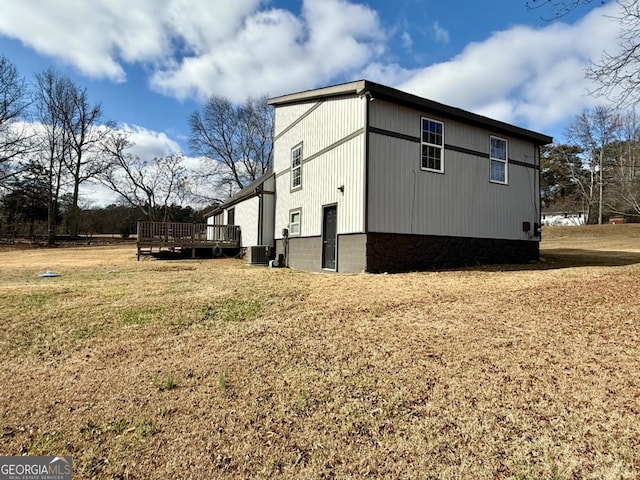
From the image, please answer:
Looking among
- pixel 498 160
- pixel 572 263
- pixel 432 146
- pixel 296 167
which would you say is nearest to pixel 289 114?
pixel 296 167

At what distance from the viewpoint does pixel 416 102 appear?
968 cm

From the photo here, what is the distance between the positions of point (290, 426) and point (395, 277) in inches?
246

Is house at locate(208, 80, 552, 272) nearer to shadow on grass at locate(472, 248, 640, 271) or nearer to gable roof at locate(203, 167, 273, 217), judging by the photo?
shadow on grass at locate(472, 248, 640, 271)

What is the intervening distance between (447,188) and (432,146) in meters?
1.30

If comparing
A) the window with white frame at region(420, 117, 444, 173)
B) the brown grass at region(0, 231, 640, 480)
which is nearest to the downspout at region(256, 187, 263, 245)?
the window with white frame at region(420, 117, 444, 173)

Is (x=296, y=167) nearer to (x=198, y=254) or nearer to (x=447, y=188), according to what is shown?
(x=447, y=188)

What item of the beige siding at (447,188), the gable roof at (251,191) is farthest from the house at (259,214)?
the beige siding at (447,188)

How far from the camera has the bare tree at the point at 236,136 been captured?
117 ft

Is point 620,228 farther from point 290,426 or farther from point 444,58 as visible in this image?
point 290,426

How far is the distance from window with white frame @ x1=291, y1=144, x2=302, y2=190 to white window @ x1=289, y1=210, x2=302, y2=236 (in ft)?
3.13

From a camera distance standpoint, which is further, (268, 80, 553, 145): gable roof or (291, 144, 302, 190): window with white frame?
(291, 144, 302, 190): window with white frame

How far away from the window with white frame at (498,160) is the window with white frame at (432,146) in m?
2.20

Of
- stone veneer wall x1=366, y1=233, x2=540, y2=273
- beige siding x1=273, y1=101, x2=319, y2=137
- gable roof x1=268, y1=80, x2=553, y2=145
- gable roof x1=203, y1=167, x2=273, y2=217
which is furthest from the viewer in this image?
gable roof x1=203, y1=167, x2=273, y2=217

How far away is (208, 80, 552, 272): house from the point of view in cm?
943
